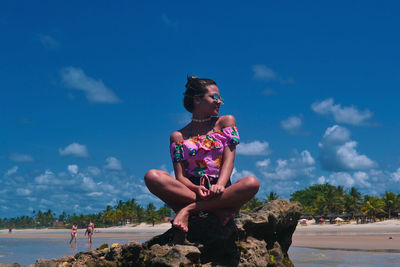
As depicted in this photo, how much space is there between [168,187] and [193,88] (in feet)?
4.32

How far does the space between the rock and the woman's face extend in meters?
1.22

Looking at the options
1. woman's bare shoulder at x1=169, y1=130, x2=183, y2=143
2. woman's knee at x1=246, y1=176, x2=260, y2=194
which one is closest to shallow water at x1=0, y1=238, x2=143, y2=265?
woman's bare shoulder at x1=169, y1=130, x2=183, y2=143

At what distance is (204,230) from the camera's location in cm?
434

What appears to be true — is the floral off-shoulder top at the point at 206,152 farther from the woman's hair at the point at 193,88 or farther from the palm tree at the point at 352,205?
the palm tree at the point at 352,205

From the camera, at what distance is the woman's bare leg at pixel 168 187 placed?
4.20 m

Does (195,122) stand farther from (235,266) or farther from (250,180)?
(235,266)

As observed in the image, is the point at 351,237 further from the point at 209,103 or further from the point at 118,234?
the point at 118,234

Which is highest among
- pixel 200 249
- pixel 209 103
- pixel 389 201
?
pixel 389 201

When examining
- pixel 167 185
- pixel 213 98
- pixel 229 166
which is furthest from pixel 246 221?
pixel 213 98

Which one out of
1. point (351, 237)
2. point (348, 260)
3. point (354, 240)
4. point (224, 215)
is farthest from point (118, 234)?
point (224, 215)

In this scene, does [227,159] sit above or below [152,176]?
above

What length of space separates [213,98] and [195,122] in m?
0.37

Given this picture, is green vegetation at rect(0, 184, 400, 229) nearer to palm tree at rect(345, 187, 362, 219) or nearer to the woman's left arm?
palm tree at rect(345, 187, 362, 219)

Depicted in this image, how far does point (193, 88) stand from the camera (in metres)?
4.88
